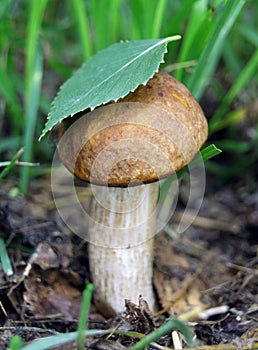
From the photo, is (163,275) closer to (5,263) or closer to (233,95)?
(5,263)

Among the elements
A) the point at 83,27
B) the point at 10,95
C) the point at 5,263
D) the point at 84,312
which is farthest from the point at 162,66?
the point at 84,312

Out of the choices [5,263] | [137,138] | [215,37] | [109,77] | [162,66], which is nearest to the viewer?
[137,138]

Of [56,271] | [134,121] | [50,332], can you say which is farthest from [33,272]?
[134,121]

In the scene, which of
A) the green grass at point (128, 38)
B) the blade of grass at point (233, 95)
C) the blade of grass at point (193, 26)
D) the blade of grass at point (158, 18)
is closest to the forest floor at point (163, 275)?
the green grass at point (128, 38)

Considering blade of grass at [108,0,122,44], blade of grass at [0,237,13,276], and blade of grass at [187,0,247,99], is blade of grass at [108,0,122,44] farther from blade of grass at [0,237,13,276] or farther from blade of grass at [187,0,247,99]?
blade of grass at [0,237,13,276]

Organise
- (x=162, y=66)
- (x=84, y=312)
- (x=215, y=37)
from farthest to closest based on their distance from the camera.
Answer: (x=162, y=66)
(x=215, y=37)
(x=84, y=312)

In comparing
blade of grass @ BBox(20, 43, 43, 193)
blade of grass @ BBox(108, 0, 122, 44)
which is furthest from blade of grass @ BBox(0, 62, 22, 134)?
blade of grass @ BBox(108, 0, 122, 44)
